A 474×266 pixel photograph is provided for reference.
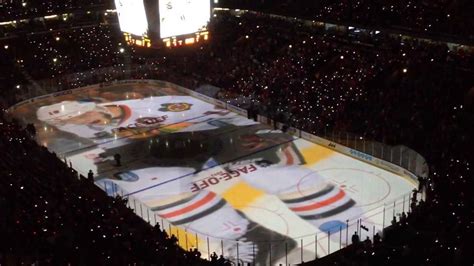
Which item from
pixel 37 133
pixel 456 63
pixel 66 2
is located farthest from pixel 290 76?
pixel 66 2

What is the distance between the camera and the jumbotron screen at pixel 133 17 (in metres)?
23.3

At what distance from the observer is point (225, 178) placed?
878 inches

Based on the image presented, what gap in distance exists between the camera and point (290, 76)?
3120cm

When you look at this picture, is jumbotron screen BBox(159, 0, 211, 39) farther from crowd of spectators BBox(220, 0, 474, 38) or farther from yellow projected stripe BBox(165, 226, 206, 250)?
crowd of spectators BBox(220, 0, 474, 38)

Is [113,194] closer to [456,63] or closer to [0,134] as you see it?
[0,134]

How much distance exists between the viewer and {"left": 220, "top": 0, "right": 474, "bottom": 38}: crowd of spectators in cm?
2794

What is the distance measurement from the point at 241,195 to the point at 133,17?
8.44m

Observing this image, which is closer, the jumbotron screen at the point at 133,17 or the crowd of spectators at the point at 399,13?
the jumbotron screen at the point at 133,17

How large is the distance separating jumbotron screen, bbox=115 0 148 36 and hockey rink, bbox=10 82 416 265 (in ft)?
16.8

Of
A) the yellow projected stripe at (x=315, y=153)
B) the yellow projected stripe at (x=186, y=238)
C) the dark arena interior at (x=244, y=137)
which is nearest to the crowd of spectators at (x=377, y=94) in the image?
the dark arena interior at (x=244, y=137)

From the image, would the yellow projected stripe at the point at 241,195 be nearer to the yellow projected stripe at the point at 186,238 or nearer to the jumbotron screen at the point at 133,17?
the yellow projected stripe at the point at 186,238

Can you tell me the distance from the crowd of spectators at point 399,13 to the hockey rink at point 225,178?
327 inches

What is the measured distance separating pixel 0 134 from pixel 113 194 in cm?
510

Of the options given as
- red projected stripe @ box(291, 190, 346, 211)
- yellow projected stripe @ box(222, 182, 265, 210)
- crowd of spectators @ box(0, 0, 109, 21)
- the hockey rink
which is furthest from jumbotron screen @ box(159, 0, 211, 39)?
crowd of spectators @ box(0, 0, 109, 21)
